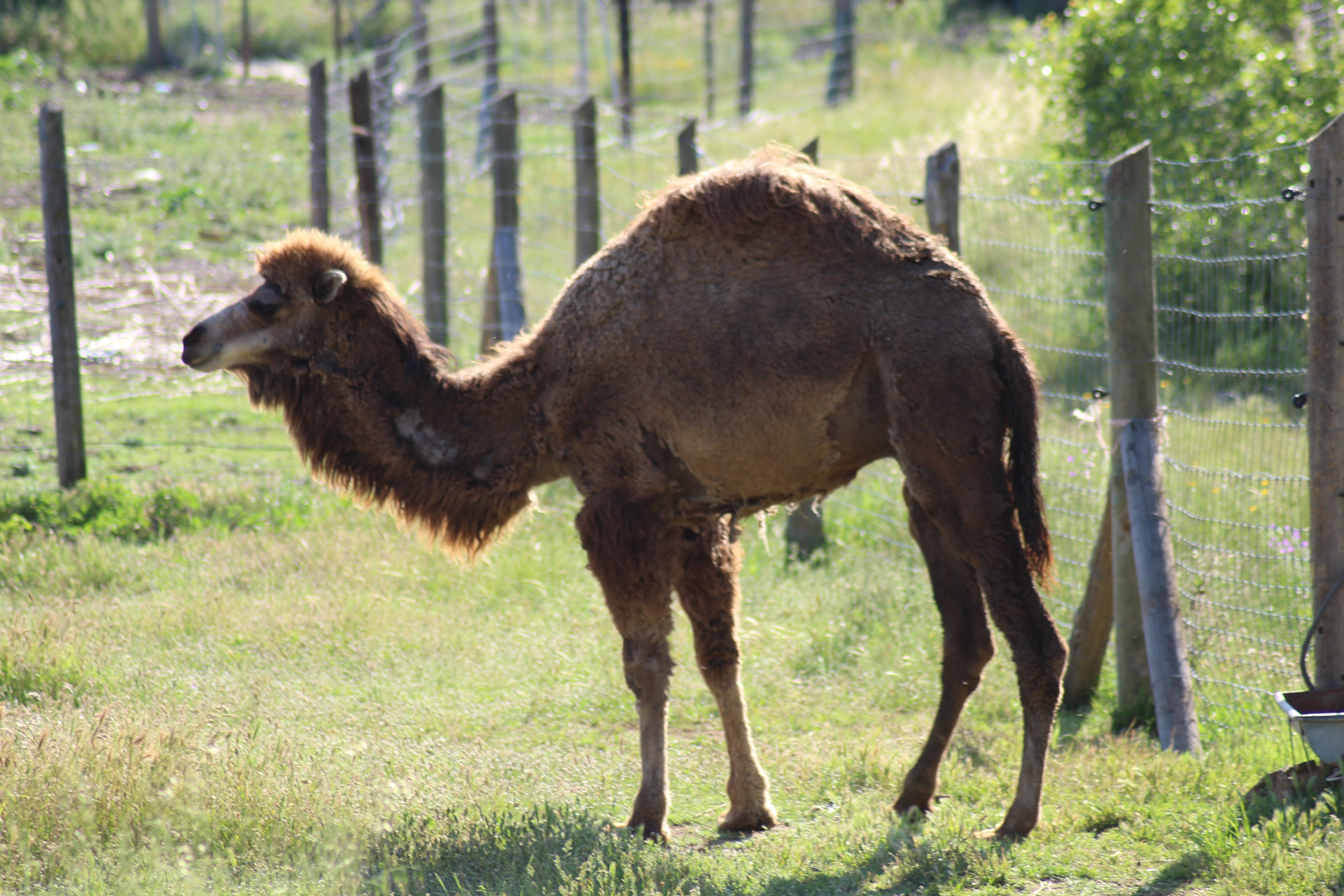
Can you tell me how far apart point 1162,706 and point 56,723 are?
183 inches

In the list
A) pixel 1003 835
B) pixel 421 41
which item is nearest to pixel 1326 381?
pixel 1003 835

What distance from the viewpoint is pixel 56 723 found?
5.41m

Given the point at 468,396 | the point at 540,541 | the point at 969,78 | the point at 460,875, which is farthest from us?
the point at 969,78

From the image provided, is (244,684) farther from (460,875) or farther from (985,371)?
(985,371)

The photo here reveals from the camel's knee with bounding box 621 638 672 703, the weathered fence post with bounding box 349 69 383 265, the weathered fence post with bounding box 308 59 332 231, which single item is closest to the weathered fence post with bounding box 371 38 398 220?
the weathered fence post with bounding box 349 69 383 265

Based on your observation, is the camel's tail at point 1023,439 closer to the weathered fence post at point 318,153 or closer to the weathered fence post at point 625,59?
the weathered fence post at point 318,153

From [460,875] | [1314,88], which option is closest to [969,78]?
[1314,88]

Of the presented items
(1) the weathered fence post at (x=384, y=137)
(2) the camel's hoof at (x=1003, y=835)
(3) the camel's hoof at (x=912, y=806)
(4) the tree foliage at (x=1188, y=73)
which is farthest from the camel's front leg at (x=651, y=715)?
(4) the tree foliage at (x=1188, y=73)

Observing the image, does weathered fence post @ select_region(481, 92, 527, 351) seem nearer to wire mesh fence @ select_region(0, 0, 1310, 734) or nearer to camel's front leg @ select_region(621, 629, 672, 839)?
wire mesh fence @ select_region(0, 0, 1310, 734)

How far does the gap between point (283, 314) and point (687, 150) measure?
14.9ft

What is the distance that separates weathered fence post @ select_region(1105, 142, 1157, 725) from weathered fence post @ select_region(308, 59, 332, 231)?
7.19 metres

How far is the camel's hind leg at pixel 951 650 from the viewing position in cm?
519

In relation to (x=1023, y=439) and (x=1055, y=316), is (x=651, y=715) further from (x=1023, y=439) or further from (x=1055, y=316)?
(x=1055, y=316)

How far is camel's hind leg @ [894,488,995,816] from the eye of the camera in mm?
5188
